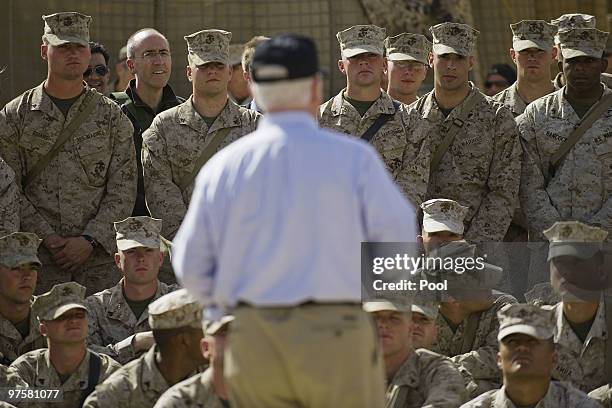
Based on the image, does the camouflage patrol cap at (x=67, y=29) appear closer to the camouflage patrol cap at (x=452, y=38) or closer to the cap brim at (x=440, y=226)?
the camouflage patrol cap at (x=452, y=38)

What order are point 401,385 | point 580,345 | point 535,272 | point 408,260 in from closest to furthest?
point 408,260, point 401,385, point 580,345, point 535,272

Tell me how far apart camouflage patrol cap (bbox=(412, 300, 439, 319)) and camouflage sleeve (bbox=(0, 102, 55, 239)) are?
6.99 ft

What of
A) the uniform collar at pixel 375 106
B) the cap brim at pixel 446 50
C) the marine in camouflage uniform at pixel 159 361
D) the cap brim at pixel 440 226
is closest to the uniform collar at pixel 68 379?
the marine in camouflage uniform at pixel 159 361

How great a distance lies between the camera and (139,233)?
8719 mm

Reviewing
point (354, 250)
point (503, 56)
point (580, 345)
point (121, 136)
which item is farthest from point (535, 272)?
point (503, 56)

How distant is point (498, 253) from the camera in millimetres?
9188

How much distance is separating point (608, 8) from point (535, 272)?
7042 millimetres

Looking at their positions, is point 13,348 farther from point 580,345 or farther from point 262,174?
point 262,174

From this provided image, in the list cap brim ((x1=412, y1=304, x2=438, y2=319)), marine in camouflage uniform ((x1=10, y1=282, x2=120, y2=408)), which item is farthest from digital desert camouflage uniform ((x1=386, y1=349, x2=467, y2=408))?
marine in camouflage uniform ((x1=10, y1=282, x2=120, y2=408))

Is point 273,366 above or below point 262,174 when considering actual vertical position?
below

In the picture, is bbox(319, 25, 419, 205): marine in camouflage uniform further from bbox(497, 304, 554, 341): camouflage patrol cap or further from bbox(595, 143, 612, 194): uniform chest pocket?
bbox(497, 304, 554, 341): camouflage patrol cap

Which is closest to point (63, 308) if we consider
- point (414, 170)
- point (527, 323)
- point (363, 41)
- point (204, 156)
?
point (204, 156)

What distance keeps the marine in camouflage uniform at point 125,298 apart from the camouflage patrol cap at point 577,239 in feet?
6.44

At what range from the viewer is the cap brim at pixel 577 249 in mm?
8500
